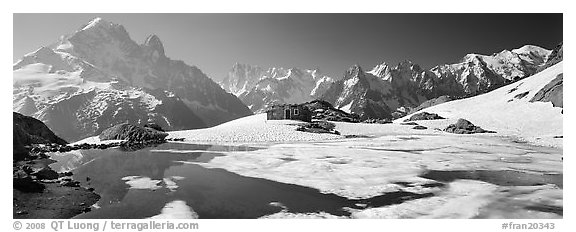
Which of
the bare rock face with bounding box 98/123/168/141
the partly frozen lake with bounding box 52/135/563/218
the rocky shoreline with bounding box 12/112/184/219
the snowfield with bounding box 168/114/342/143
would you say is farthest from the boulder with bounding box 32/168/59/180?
the bare rock face with bounding box 98/123/168/141

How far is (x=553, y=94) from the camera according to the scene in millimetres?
69750

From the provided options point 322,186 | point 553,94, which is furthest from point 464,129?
point 322,186

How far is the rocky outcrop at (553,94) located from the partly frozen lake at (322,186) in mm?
53109

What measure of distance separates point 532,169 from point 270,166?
16173 millimetres

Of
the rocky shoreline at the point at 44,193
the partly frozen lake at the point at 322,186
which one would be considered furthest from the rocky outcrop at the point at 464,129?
the rocky shoreline at the point at 44,193

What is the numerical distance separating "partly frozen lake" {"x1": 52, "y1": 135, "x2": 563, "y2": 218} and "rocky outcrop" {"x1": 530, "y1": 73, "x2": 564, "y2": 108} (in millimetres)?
53109

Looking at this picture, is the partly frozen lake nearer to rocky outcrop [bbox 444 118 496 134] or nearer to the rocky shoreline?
the rocky shoreline

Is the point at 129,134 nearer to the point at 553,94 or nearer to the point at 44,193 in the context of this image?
the point at 44,193

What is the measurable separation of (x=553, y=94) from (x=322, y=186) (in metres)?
75.8
